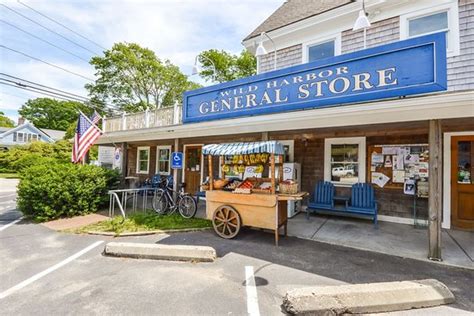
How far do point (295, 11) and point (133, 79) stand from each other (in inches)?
811

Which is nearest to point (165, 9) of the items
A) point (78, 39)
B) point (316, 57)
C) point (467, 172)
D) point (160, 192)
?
point (316, 57)

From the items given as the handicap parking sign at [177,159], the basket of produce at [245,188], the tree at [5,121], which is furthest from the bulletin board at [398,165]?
the tree at [5,121]

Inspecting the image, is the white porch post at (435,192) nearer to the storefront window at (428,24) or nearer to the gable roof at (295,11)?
the storefront window at (428,24)

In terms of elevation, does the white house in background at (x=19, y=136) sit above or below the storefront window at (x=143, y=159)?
above

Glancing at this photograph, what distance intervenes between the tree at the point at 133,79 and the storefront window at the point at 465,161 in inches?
971

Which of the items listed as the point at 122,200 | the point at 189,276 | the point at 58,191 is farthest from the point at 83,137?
the point at 189,276

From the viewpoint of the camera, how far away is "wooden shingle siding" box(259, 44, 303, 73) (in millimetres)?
8137

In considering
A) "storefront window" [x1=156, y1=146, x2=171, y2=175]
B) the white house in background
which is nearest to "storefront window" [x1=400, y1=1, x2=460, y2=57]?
"storefront window" [x1=156, y1=146, x2=171, y2=175]

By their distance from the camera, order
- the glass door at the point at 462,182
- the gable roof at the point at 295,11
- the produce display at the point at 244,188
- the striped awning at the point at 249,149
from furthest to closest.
A: the gable roof at the point at 295,11 < the glass door at the point at 462,182 < the produce display at the point at 244,188 < the striped awning at the point at 249,149

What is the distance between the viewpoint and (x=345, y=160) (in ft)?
24.5

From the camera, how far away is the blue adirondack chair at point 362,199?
640 centimetres

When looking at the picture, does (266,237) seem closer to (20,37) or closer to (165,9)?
(165,9)

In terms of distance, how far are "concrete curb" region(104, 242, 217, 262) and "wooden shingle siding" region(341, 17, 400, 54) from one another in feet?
23.2

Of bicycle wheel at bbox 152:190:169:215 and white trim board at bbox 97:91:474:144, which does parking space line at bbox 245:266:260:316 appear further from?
bicycle wheel at bbox 152:190:169:215
